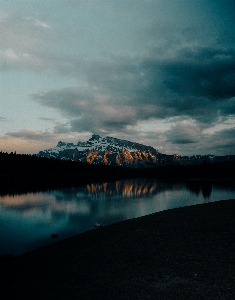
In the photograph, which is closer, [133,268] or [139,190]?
[133,268]

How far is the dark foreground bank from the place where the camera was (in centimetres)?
1020

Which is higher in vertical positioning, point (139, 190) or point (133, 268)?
point (133, 268)

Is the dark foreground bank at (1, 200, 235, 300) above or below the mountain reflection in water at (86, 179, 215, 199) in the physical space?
above

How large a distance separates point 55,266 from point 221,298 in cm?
953

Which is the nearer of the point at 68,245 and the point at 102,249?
the point at 102,249

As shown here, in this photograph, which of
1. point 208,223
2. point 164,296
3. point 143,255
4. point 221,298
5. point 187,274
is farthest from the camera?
point 208,223

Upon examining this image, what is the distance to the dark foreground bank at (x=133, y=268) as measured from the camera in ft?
33.5

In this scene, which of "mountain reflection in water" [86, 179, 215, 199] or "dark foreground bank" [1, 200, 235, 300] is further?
"mountain reflection in water" [86, 179, 215, 199]

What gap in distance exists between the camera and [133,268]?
12.6m

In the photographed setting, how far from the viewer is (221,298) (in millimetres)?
8953

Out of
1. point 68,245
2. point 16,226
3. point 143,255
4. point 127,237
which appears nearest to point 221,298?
point 143,255

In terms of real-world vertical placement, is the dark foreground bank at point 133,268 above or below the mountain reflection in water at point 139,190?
above

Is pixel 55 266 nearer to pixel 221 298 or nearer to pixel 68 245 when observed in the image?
pixel 68 245

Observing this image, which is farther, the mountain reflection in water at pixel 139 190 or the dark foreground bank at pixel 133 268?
the mountain reflection in water at pixel 139 190
